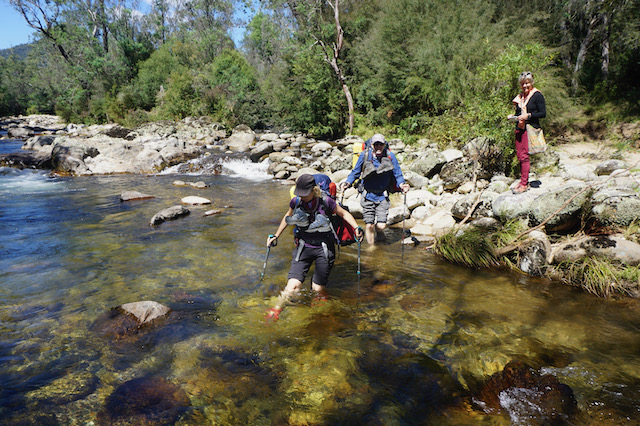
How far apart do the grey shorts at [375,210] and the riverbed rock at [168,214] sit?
589 cm

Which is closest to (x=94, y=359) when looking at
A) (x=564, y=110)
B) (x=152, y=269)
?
(x=152, y=269)

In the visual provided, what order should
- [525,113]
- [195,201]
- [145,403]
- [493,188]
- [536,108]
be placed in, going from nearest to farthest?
[145,403], [536,108], [525,113], [493,188], [195,201]

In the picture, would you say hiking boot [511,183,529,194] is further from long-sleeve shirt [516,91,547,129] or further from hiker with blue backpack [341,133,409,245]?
hiker with blue backpack [341,133,409,245]

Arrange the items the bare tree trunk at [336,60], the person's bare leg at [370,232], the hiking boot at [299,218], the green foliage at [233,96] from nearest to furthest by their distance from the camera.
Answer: the hiking boot at [299,218] < the person's bare leg at [370,232] < the bare tree trunk at [336,60] < the green foliage at [233,96]

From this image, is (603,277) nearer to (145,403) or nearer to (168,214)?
(145,403)

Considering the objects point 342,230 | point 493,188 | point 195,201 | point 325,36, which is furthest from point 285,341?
point 325,36

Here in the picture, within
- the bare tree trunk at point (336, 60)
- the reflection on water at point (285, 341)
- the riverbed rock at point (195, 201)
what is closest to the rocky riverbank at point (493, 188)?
the reflection on water at point (285, 341)

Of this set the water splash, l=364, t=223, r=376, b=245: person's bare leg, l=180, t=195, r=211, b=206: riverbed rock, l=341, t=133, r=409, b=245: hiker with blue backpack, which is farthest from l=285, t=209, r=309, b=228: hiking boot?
the water splash

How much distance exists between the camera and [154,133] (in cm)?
3192

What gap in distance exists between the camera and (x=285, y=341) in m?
4.44

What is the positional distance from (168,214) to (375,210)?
6.19 meters

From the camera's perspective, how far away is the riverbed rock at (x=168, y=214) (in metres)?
9.71

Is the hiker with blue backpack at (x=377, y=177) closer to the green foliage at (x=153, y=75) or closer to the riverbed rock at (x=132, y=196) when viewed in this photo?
the riverbed rock at (x=132, y=196)

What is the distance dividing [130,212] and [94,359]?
798cm
